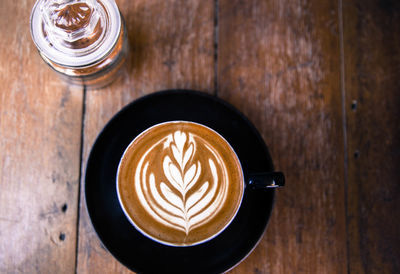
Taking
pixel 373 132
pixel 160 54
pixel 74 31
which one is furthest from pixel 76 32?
pixel 373 132

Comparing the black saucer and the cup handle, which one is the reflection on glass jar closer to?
the black saucer

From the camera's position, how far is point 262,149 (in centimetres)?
77

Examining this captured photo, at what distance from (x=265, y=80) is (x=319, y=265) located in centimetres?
50

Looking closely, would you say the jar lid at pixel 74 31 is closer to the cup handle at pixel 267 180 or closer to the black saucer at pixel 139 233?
the black saucer at pixel 139 233

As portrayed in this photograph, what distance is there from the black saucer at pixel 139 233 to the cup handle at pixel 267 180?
0.31ft

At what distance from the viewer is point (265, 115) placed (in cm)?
86

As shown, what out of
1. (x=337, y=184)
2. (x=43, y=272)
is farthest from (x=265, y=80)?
(x=43, y=272)

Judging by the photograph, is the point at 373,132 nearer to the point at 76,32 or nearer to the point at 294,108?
the point at 294,108

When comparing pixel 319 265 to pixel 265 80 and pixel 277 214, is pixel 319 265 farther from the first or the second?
pixel 265 80

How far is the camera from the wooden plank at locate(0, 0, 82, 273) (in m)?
0.80

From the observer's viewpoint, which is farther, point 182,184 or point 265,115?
point 265,115

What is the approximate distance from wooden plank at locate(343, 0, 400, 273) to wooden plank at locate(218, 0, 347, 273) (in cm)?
3

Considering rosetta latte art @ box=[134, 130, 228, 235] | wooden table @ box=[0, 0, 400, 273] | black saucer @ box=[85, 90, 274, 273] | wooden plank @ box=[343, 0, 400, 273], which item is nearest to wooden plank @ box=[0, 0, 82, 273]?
wooden table @ box=[0, 0, 400, 273]

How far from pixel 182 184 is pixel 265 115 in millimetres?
305
